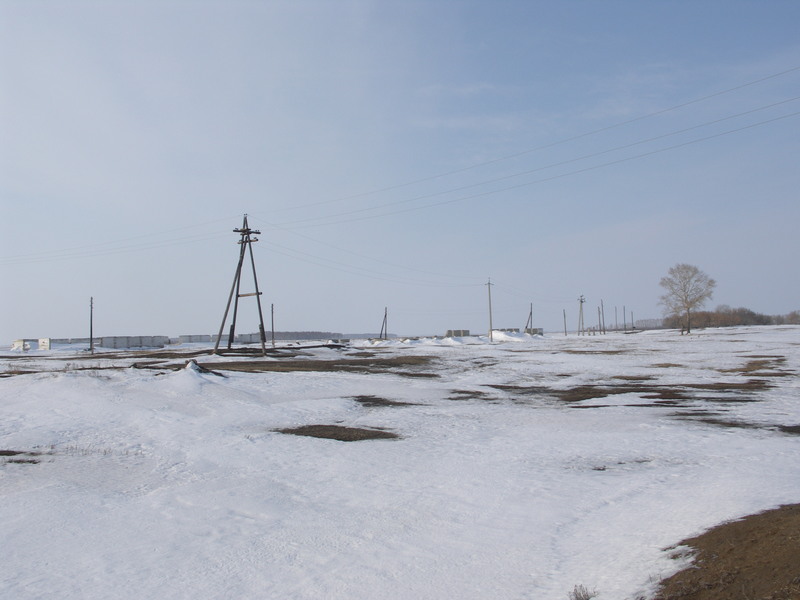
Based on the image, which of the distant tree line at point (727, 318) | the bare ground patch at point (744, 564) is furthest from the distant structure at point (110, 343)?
the distant tree line at point (727, 318)

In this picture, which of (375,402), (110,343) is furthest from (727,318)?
(375,402)

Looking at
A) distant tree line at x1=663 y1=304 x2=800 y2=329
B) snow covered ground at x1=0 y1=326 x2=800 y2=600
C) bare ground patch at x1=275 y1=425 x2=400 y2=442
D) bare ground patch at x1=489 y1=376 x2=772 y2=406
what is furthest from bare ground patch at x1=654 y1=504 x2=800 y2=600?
distant tree line at x1=663 y1=304 x2=800 y2=329

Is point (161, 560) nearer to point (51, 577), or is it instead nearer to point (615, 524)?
point (51, 577)

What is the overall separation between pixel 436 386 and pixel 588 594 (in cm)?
1870

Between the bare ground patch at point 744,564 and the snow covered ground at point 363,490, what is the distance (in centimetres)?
35

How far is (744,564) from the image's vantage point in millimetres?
5535

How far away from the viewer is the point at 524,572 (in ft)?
21.2

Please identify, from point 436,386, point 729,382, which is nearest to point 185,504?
point 436,386

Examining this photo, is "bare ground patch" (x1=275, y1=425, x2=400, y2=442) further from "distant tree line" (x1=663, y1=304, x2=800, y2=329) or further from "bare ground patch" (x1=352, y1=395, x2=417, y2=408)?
"distant tree line" (x1=663, y1=304, x2=800, y2=329)

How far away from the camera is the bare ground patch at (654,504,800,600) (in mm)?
4934

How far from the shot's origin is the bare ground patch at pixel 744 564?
493cm

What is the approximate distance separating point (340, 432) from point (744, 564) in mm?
10002

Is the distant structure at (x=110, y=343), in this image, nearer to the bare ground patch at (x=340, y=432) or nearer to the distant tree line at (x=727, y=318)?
the bare ground patch at (x=340, y=432)

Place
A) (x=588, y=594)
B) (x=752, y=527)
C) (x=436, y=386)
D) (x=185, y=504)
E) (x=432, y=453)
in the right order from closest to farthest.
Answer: (x=588, y=594) < (x=752, y=527) < (x=185, y=504) < (x=432, y=453) < (x=436, y=386)
